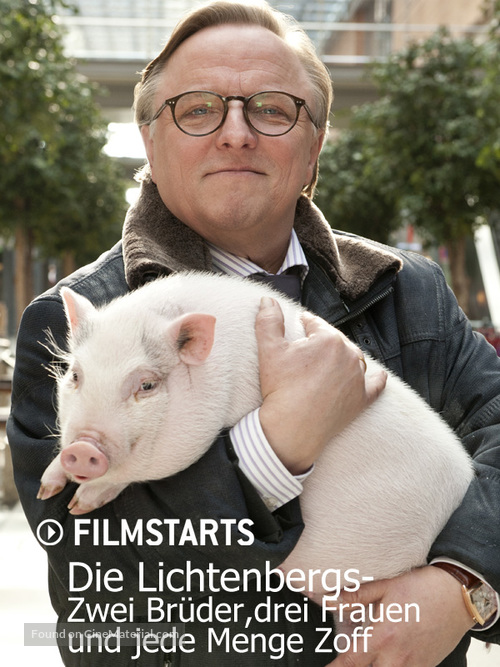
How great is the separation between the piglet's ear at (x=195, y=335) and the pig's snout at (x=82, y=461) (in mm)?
307

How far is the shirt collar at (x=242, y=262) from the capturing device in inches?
90.2

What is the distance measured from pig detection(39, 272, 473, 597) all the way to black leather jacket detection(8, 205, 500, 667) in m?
0.06

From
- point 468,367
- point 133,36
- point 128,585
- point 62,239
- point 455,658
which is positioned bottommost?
point 62,239

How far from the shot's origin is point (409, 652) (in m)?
1.77

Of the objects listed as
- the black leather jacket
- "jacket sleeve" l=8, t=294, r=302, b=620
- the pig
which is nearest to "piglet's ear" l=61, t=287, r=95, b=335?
the pig

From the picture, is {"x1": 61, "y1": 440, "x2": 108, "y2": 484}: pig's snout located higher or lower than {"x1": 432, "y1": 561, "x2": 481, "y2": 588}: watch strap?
higher

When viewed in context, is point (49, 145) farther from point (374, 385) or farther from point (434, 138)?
point (374, 385)

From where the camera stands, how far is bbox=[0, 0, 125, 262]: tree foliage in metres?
7.63

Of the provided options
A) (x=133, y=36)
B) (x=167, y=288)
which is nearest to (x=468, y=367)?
(x=167, y=288)

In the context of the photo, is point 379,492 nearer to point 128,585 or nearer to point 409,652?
point 409,652

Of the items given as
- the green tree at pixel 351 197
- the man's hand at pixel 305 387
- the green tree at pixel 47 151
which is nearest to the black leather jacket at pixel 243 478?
the man's hand at pixel 305 387

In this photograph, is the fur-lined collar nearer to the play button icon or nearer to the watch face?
the play button icon

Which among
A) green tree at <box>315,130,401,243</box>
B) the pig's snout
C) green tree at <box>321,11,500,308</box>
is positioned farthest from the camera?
green tree at <box>315,130,401,243</box>

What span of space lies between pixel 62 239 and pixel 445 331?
17.2 meters
